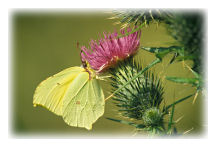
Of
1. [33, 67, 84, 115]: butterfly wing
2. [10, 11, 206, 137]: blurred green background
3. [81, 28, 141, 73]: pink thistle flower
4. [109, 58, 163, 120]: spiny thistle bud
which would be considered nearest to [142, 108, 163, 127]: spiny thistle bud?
[109, 58, 163, 120]: spiny thistle bud

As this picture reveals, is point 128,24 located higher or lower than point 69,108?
higher

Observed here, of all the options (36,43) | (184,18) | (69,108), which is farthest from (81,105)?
(36,43)

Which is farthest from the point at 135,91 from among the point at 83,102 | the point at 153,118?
the point at 83,102

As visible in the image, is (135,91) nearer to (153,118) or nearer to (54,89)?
(153,118)

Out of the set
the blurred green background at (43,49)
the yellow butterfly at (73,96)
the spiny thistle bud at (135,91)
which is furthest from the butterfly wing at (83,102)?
the blurred green background at (43,49)

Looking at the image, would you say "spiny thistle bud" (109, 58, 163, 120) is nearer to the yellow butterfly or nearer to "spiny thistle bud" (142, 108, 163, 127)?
"spiny thistle bud" (142, 108, 163, 127)

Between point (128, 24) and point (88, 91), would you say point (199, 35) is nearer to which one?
point (128, 24)
